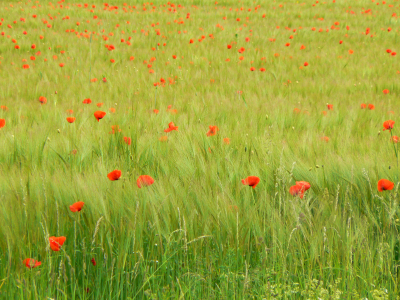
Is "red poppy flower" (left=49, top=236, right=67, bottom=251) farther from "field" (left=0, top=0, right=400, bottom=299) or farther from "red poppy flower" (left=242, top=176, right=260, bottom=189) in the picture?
"red poppy flower" (left=242, top=176, right=260, bottom=189)

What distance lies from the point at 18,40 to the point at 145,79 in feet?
8.73

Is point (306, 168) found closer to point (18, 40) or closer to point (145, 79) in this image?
point (145, 79)

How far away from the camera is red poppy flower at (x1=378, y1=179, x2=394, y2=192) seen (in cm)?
132

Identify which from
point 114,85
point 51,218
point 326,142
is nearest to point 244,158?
point 326,142

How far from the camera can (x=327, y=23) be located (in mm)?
7777

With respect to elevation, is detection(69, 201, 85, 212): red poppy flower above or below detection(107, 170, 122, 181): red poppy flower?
below

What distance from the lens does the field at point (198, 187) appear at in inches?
45.4

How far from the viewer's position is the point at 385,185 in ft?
4.36

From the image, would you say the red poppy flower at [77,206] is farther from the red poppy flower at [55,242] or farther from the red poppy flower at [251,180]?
the red poppy flower at [251,180]

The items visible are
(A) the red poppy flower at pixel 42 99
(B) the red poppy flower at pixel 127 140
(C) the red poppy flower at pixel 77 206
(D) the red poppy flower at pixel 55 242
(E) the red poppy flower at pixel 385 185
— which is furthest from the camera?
(A) the red poppy flower at pixel 42 99

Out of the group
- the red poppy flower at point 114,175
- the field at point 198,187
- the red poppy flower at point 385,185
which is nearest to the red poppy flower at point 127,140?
the field at point 198,187

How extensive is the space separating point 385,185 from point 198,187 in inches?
25.7

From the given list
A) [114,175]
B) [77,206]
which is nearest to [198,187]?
[114,175]

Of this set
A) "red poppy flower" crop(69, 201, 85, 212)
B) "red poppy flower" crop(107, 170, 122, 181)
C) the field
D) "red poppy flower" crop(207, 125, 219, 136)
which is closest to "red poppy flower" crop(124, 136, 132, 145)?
the field
